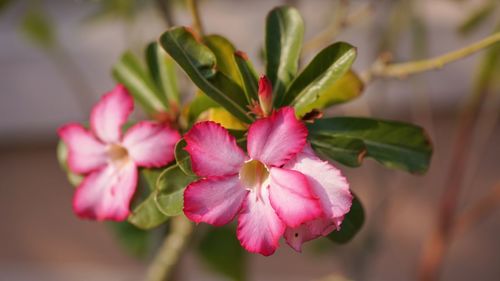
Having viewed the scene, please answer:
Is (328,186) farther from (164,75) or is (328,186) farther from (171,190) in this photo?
(164,75)

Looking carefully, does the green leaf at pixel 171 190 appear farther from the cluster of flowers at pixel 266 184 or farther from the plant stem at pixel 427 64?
the plant stem at pixel 427 64

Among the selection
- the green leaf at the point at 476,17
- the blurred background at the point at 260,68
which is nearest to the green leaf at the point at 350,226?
→ the green leaf at the point at 476,17

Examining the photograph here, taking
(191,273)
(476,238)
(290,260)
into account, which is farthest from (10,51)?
(476,238)

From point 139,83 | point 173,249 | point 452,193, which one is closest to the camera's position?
point 139,83

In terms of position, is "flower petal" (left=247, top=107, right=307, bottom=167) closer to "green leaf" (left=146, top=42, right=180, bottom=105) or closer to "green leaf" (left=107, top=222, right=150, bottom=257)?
"green leaf" (left=146, top=42, right=180, bottom=105)

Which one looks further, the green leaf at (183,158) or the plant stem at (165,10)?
the plant stem at (165,10)

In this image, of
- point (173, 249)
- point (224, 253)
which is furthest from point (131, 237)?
point (173, 249)
